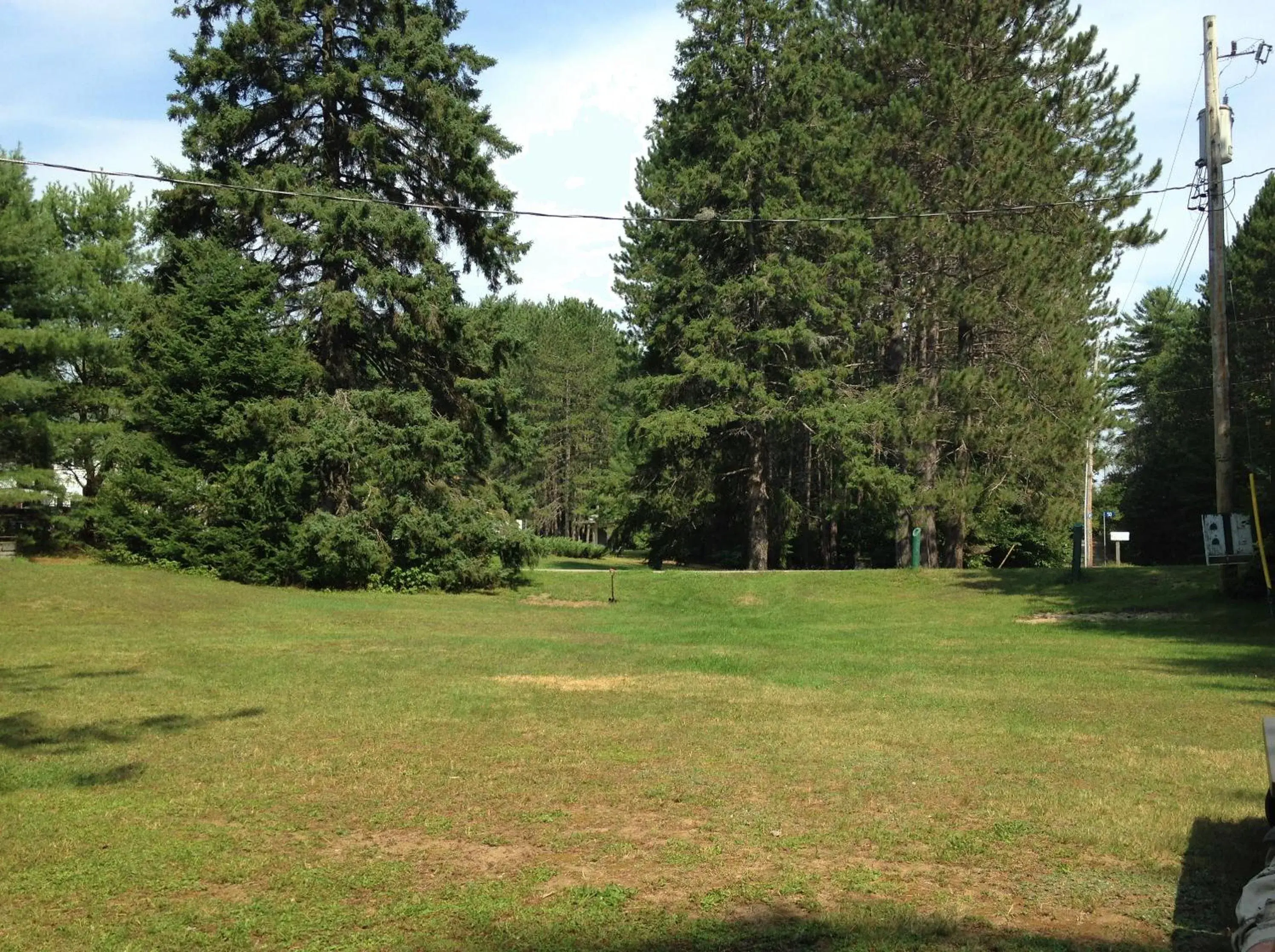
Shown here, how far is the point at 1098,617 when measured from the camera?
21.8 m

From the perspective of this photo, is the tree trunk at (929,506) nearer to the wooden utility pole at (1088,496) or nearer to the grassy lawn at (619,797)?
the wooden utility pole at (1088,496)

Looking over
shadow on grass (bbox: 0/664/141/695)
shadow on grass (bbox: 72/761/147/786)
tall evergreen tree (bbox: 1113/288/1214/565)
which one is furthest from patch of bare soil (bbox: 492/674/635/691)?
tall evergreen tree (bbox: 1113/288/1214/565)

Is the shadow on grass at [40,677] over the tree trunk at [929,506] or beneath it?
beneath

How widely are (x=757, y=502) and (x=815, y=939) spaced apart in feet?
106

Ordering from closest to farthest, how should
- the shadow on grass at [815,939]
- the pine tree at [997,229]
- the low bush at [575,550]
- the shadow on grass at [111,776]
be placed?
the shadow on grass at [815,939] < the shadow on grass at [111,776] < the pine tree at [997,229] < the low bush at [575,550]

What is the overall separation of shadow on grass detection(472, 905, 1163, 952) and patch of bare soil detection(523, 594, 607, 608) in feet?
71.5

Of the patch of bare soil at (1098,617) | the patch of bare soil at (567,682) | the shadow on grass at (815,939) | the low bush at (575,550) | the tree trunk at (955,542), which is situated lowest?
the patch of bare soil at (567,682)

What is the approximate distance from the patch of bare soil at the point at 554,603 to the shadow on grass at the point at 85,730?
54.7 feet

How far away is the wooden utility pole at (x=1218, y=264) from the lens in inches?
806

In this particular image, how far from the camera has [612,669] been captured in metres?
13.7

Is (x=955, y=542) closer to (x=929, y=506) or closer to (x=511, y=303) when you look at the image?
(x=929, y=506)

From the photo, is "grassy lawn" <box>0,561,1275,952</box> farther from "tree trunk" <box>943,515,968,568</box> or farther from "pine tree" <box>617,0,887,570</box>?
"tree trunk" <box>943,515,968,568</box>

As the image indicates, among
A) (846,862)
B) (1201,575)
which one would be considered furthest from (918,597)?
(846,862)

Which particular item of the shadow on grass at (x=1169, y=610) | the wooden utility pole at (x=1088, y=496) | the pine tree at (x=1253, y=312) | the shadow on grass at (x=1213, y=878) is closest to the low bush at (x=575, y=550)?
the wooden utility pole at (x=1088, y=496)
